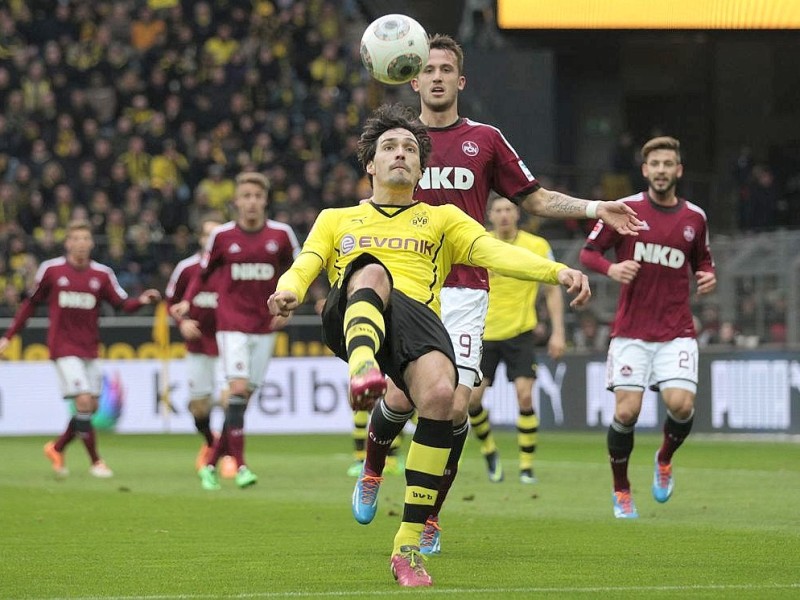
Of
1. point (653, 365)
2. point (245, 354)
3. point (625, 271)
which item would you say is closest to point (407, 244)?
point (625, 271)

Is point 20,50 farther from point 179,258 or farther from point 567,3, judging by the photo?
point 567,3

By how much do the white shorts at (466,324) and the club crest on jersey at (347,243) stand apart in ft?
3.96

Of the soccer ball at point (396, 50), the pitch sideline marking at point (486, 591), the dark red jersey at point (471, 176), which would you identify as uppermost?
the soccer ball at point (396, 50)

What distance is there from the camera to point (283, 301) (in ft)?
23.1

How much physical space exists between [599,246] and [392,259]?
336cm

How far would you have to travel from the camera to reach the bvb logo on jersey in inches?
300

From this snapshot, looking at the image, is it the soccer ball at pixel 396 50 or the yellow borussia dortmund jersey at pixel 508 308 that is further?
the yellow borussia dortmund jersey at pixel 508 308

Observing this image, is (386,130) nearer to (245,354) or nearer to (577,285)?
(577,285)

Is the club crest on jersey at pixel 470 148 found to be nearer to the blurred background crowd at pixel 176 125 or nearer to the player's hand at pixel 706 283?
the player's hand at pixel 706 283

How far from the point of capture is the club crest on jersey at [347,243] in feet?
24.9

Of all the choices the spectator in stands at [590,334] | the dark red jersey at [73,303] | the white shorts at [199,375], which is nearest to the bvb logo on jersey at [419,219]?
the dark red jersey at [73,303]

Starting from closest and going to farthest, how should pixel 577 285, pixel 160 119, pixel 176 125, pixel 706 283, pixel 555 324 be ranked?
1. pixel 577 285
2. pixel 706 283
3. pixel 555 324
4. pixel 160 119
5. pixel 176 125

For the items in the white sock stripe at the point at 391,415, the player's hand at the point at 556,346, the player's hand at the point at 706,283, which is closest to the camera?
the white sock stripe at the point at 391,415

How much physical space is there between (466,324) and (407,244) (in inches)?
48.9
